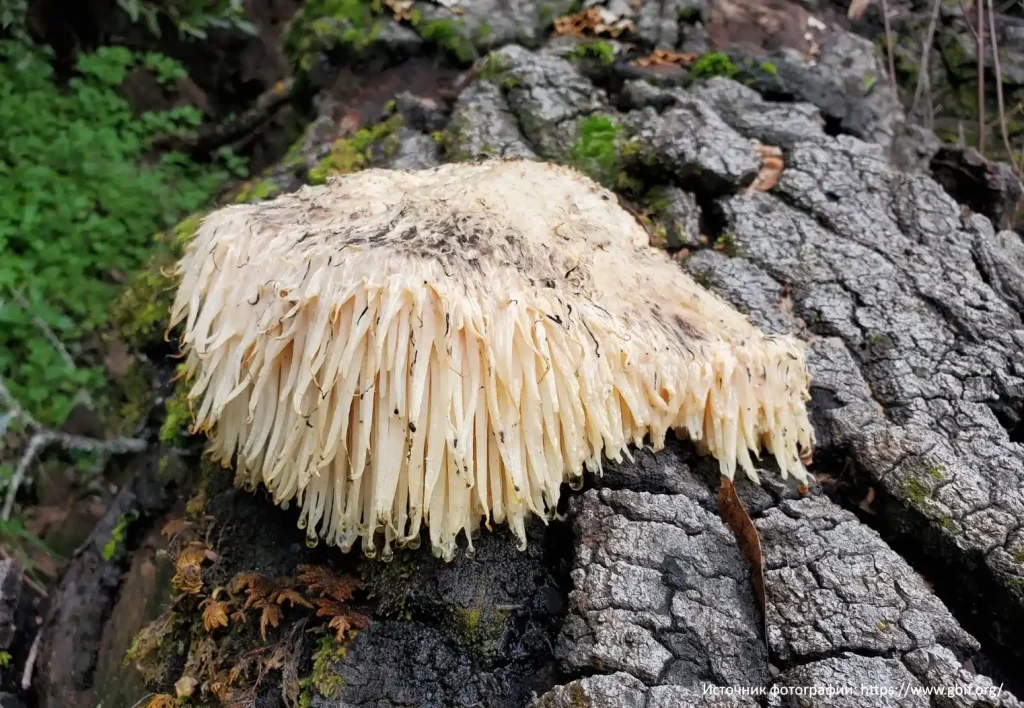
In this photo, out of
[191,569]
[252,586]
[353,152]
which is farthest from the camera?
[353,152]

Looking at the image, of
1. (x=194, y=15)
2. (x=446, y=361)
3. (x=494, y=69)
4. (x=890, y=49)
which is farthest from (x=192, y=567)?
(x=194, y=15)

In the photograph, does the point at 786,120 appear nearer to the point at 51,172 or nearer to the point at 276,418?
the point at 276,418

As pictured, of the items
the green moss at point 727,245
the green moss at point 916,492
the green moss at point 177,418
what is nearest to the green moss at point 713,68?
the green moss at point 727,245

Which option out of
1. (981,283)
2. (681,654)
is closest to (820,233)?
Result: (981,283)

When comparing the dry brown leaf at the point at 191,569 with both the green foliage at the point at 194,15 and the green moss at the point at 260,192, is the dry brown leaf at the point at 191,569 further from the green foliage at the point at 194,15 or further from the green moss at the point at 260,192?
the green foliage at the point at 194,15

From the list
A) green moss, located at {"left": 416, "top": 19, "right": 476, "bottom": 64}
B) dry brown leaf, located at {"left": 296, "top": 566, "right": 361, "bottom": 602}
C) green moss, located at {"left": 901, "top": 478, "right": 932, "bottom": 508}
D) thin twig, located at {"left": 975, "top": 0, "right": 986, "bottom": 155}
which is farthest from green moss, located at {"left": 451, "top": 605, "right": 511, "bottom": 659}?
thin twig, located at {"left": 975, "top": 0, "right": 986, "bottom": 155}

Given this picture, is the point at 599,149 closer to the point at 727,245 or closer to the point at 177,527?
the point at 727,245
